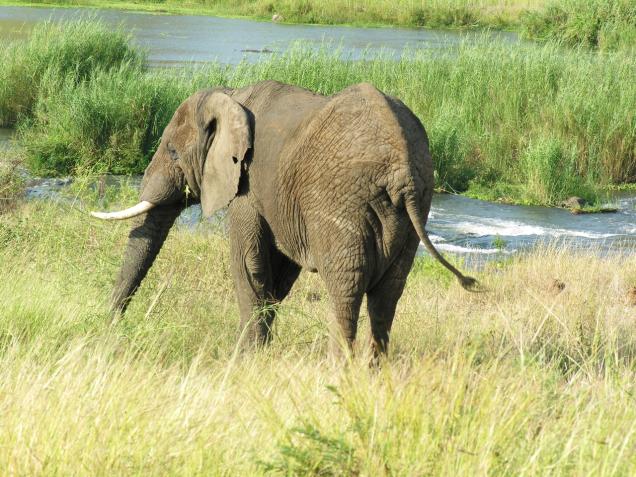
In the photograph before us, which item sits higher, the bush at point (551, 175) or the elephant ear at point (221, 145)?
the elephant ear at point (221, 145)

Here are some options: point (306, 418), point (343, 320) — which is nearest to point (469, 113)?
point (343, 320)

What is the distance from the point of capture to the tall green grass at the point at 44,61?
18.2 metres

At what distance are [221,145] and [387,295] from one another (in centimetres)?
142

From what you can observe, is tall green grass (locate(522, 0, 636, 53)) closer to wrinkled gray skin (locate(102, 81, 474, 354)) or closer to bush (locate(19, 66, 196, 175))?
bush (locate(19, 66, 196, 175))

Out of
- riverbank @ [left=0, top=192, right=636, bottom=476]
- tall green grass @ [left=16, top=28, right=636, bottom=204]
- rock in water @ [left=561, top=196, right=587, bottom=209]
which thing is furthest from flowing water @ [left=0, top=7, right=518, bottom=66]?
riverbank @ [left=0, top=192, right=636, bottom=476]

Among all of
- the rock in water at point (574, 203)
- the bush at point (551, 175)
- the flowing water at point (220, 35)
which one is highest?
the bush at point (551, 175)

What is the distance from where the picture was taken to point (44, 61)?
18.2m

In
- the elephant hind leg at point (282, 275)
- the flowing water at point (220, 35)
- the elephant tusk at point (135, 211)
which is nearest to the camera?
the elephant hind leg at point (282, 275)

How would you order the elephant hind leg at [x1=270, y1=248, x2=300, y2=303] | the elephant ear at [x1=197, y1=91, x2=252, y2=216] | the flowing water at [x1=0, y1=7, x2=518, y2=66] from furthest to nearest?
the flowing water at [x1=0, y1=7, x2=518, y2=66] < the elephant hind leg at [x1=270, y1=248, x2=300, y2=303] < the elephant ear at [x1=197, y1=91, x2=252, y2=216]

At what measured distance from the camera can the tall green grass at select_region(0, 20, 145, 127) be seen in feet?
59.8

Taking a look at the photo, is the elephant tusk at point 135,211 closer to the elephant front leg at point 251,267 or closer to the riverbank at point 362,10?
the elephant front leg at point 251,267

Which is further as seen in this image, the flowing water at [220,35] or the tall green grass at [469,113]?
the flowing water at [220,35]

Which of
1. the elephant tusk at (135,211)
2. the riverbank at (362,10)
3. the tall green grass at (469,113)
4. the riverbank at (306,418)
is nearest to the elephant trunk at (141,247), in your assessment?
the elephant tusk at (135,211)

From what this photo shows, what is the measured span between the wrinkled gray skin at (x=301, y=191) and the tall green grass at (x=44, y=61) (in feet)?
38.5
